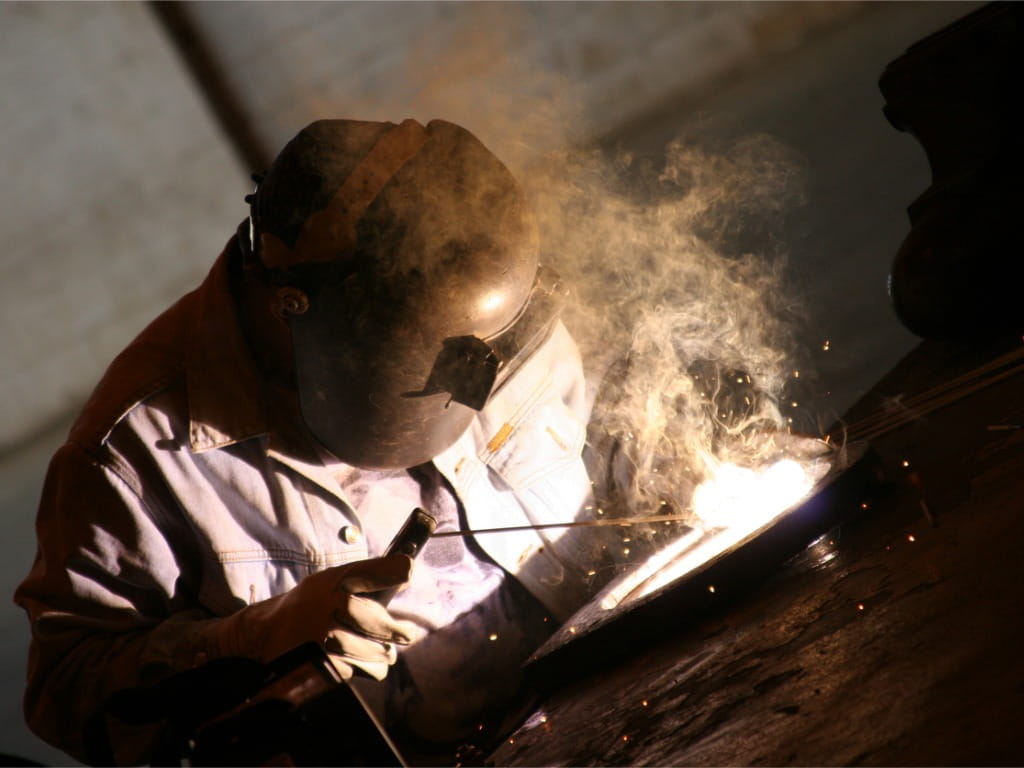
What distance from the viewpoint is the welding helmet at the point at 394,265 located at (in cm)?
195

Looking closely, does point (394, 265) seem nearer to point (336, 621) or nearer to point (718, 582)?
point (336, 621)

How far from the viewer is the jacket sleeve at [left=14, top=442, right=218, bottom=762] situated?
1973mm

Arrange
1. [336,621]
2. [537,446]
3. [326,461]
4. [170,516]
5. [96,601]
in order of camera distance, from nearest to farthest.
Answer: [336,621]
[96,601]
[170,516]
[326,461]
[537,446]

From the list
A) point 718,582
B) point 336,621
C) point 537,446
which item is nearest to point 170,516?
point 336,621

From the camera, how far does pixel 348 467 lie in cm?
239

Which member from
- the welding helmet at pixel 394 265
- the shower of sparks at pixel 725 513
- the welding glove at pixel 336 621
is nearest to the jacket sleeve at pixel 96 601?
the welding glove at pixel 336 621

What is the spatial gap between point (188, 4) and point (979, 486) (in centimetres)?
419

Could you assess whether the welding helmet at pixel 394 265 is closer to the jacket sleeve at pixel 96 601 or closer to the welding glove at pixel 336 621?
the welding glove at pixel 336 621

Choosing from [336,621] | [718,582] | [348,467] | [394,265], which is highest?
[394,265]

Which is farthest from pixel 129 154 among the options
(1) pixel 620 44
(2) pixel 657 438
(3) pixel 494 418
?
(2) pixel 657 438

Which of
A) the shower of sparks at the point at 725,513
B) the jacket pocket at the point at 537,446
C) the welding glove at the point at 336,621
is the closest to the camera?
the welding glove at the point at 336,621

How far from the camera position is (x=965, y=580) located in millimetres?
1361

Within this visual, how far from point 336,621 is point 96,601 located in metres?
0.68

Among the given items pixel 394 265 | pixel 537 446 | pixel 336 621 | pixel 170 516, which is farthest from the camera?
pixel 537 446
